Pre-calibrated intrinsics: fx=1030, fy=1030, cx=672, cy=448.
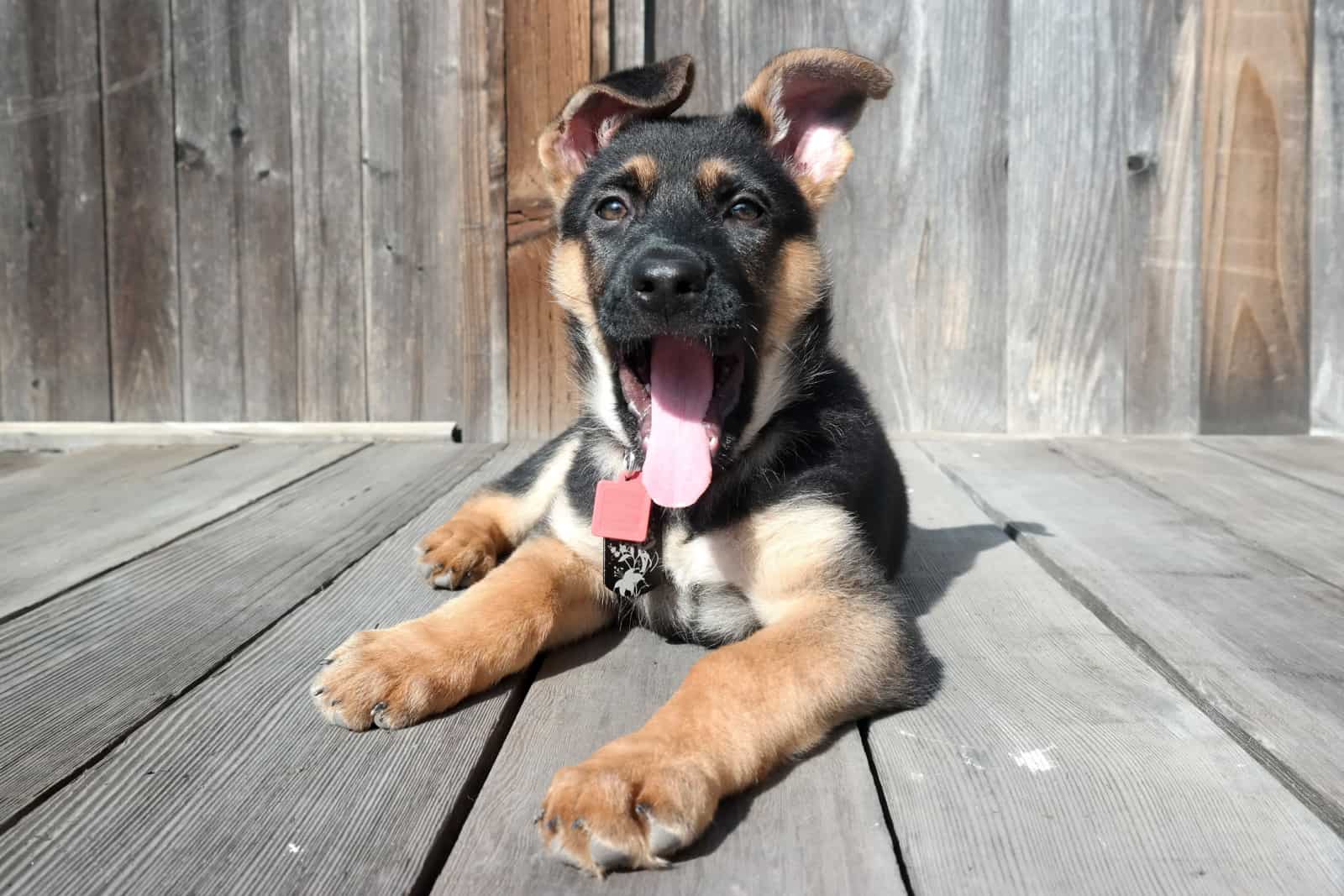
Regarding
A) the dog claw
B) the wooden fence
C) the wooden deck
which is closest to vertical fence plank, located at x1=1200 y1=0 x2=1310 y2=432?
the wooden fence

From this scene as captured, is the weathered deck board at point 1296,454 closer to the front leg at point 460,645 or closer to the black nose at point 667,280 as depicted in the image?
the black nose at point 667,280

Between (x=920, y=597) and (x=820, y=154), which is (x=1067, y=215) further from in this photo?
(x=920, y=597)

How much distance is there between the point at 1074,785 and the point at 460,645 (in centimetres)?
119

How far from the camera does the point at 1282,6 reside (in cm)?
508

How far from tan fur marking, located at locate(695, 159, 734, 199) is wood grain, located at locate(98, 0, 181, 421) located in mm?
3671

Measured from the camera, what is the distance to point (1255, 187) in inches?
203

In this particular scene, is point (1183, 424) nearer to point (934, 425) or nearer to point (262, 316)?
point (934, 425)

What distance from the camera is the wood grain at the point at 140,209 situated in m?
5.20

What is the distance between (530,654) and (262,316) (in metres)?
3.75

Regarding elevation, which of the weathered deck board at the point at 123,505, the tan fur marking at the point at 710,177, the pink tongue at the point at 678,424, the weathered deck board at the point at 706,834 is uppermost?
the tan fur marking at the point at 710,177

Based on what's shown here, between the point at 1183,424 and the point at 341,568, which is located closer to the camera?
the point at 341,568

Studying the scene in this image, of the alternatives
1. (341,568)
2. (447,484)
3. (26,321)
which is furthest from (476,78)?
(341,568)

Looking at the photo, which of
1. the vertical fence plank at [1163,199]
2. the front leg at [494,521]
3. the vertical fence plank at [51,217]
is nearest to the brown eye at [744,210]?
the front leg at [494,521]

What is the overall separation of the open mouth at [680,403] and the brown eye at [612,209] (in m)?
0.46
